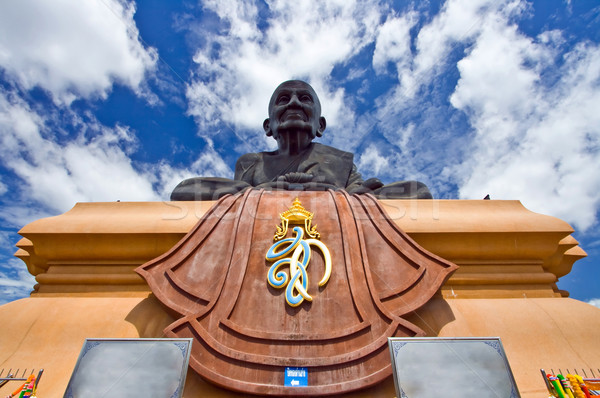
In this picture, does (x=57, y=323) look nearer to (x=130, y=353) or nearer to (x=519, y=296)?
(x=130, y=353)

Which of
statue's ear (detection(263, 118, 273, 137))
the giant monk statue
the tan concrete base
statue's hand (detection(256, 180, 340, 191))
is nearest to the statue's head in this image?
the giant monk statue

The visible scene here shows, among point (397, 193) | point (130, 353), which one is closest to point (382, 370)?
point (130, 353)

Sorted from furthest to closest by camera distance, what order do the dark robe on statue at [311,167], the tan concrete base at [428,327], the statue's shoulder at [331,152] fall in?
1. the statue's shoulder at [331,152]
2. the dark robe on statue at [311,167]
3. the tan concrete base at [428,327]

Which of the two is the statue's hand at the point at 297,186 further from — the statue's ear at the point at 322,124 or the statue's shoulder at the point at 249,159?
the statue's ear at the point at 322,124

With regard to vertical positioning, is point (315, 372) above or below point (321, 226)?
below

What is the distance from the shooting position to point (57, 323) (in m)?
4.16

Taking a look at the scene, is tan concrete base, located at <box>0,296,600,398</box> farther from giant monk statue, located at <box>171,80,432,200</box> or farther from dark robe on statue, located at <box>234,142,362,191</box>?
dark robe on statue, located at <box>234,142,362,191</box>

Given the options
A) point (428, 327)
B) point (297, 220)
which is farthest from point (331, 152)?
point (428, 327)

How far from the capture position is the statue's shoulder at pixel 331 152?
27.5 ft

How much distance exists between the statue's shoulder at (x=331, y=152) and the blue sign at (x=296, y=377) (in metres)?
5.83

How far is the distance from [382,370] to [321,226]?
1.91 metres

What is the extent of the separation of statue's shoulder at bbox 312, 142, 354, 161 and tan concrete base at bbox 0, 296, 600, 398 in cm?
466

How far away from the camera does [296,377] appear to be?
307cm

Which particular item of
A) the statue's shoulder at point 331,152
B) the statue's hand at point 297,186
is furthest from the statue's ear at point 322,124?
the statue's hand at point 297,186
